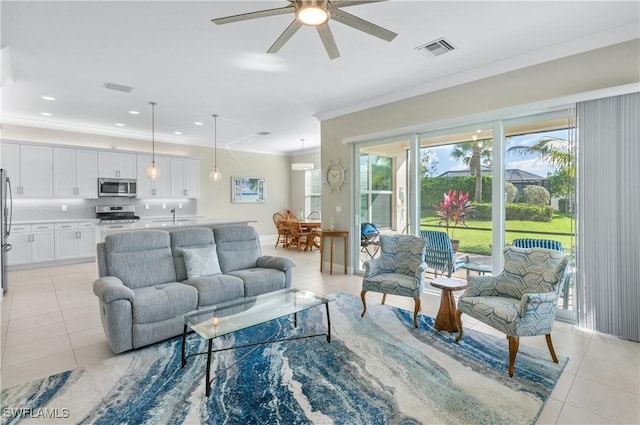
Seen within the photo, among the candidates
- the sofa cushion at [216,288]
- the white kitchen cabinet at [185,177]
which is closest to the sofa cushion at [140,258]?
the sofa cushion at [216,288]

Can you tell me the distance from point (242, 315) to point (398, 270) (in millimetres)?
1987

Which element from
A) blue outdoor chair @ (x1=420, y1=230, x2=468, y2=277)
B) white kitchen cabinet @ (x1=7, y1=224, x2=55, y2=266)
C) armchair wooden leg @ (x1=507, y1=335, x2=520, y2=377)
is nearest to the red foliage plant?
blue outdoor chair @ (x1=420, y1=230, x2=468, y2=277)

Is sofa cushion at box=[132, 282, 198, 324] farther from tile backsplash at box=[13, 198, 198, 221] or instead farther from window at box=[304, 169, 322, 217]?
window at box=[304, 169, 322, 217]

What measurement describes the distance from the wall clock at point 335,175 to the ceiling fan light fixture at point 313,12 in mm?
3565

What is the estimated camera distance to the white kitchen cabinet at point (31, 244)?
5.89m

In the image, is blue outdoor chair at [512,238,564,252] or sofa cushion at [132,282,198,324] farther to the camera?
blue outdoor chair at [512,238,564,252]

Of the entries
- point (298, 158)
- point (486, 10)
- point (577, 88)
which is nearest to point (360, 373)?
point (486, 10)

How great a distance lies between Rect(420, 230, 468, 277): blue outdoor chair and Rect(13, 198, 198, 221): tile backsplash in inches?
249

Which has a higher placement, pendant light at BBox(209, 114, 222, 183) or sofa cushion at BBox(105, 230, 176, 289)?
pendant light at BBox(209, 114, 222, 183)

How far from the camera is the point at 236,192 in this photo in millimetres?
9469

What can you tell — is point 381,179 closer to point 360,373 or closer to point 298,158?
point 360,373

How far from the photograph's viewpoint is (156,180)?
769 centimetres

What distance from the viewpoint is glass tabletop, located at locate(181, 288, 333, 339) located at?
7.79 feet

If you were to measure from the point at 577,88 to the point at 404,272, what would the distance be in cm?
256
